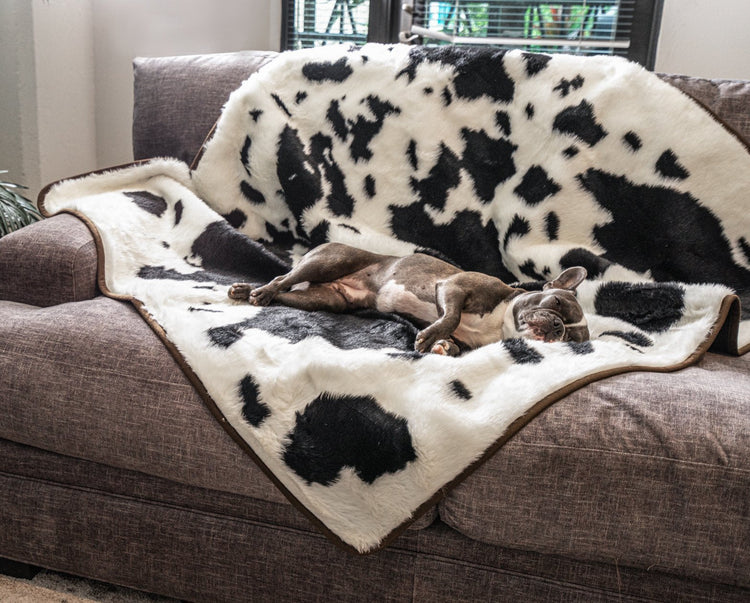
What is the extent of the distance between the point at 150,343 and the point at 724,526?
121 cm

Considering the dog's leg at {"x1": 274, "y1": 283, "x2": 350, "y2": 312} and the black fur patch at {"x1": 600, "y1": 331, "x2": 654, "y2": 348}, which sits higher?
the black fur patch at {"x1": 600, "y1": 331, "x2": 654, "y2": 348}

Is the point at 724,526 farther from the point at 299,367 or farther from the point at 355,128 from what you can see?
the point at 355,128

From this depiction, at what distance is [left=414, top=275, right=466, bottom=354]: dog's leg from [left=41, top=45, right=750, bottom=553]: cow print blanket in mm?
73

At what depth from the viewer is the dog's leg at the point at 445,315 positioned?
5.60ft

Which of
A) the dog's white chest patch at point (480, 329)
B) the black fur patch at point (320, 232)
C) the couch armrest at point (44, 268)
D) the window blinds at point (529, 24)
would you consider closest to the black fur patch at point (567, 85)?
the dog's white chest patch at point (480, 329)

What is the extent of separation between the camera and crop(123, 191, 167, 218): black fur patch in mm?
2290

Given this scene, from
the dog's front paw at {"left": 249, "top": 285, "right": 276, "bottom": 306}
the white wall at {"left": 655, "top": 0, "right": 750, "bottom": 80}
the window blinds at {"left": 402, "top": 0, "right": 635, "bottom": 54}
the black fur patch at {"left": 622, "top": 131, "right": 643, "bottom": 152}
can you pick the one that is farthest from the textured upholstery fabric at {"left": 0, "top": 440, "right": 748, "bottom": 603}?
the window blinds at {"left": 402, "top": 0, "right": 635, "bottom": 54}

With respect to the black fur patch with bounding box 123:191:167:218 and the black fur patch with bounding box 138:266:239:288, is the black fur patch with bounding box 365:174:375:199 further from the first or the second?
the black fur patch with bounding box 123:191:167:218

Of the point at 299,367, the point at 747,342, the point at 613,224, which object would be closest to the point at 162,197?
the point at 299,367

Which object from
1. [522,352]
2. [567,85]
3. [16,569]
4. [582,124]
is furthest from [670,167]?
[16,569]

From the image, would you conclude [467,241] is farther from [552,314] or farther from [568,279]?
[552,314]

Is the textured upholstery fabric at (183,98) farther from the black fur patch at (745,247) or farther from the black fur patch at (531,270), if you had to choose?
the black fur patch at (745,247)

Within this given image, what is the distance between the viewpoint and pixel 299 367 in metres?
1.45

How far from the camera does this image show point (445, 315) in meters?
1.77
